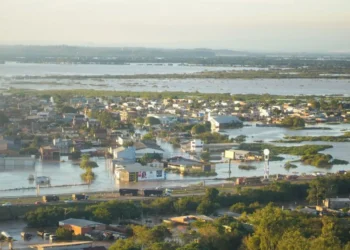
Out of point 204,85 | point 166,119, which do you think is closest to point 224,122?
point 166,119

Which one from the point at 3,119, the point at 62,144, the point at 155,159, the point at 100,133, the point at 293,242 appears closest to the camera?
the point at 293,242

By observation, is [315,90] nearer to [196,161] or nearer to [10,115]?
[10,115]

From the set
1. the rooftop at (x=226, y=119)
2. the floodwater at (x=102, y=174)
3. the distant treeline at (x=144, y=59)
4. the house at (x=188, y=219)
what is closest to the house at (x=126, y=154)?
the floodwater at (x=102, y=174)

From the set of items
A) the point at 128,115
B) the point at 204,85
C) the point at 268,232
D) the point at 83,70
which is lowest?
the point at 83,70

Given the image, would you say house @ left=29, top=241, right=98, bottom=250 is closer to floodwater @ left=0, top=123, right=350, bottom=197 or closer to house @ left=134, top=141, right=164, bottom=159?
floodwater @ left=0, top=123, right=350, bottom=197

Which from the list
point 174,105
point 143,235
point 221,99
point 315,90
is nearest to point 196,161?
point 143,235

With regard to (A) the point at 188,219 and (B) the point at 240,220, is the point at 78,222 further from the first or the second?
(B) the point at 240,220

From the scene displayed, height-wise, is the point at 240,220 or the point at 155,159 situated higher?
the point at 240,220

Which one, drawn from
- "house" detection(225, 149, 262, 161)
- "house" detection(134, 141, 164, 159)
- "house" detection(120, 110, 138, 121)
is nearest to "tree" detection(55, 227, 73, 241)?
"house" detection(134, 141, 164, 159)
